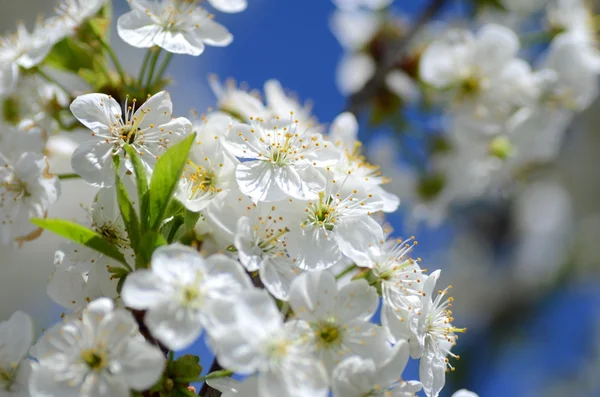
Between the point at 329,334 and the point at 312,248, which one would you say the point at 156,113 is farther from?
the point at 329,334

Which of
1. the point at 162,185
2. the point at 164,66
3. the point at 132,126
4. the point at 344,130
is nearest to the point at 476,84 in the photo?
the point at 344,130

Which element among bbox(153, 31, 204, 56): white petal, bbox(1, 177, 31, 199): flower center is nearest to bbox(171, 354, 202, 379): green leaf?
bbox(1, 177, 31, 199): flower center

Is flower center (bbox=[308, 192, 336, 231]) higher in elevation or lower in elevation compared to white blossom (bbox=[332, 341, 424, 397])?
higher

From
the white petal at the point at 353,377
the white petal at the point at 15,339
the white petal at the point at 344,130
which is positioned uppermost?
the white petal at the point at 344,130

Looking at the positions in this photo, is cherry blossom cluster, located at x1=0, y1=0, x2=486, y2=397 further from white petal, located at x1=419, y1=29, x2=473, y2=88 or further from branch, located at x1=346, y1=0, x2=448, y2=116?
white petal, located at x1=419, y1=29, x2=473, y2=88

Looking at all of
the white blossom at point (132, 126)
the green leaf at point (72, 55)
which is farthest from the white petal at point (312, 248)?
the green leaf at point (72, 55)

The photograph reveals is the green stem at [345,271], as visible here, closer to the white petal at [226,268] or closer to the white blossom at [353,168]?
the white blossom at [353,168]
